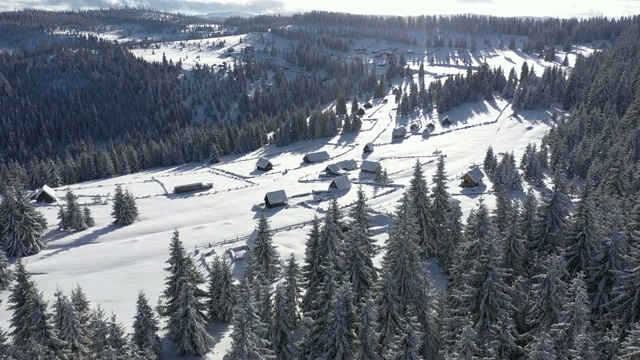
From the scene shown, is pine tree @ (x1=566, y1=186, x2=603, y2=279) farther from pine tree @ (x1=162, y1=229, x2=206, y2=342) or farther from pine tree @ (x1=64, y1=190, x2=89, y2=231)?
pine tree @ (x1=64, y1=190, x2=89, y2=231)

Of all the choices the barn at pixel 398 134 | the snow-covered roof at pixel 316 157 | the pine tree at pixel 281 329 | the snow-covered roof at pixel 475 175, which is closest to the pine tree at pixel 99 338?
the pine tree at pixel 281 329

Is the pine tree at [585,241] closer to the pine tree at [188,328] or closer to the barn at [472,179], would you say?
the pine tree at [188,328]

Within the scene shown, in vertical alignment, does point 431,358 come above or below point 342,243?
below

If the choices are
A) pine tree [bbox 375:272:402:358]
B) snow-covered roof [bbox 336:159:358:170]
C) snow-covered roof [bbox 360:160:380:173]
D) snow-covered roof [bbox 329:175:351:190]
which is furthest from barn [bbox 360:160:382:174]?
pine tree [bbox 375:272:402:358]

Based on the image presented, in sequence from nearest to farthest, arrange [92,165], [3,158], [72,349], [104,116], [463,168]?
[72,349] < [463,168] < [92,165] < [3,158] < [104,116]

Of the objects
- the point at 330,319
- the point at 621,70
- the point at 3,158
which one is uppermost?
the point at 621,70

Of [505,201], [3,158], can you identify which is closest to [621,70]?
[505,201]

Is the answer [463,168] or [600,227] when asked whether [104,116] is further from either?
[600,227]
